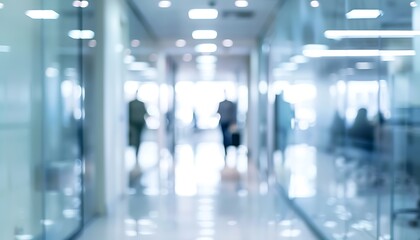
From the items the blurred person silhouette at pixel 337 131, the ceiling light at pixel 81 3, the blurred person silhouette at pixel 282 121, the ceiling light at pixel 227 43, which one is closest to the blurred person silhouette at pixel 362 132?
the blurred person silhouette at pixel 337 131

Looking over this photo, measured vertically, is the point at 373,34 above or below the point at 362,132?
above

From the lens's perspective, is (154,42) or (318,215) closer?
(318,215)

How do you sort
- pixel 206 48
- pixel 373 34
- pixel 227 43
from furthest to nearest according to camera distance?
1. pixel 206 48
2. pixel 227 43
3. pixel 373 34

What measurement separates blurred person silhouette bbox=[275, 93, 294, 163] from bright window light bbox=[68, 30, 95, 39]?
331cm

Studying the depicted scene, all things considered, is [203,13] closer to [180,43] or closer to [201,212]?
[180,43]

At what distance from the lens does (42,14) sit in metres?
4.59

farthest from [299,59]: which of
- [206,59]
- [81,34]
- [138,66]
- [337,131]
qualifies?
[206,59]

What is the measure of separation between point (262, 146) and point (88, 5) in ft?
21.5

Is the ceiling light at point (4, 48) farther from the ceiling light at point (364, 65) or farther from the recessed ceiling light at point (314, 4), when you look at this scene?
the recessed ceiling light at point (314, 4)

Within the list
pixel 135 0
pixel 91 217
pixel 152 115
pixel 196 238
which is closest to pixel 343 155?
pixel 196 238

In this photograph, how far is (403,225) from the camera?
4211mm

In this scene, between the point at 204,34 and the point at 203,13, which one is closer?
the point at 203,13

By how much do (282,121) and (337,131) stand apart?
11.4ft

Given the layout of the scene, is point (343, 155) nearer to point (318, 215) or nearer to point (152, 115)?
point (318, 215)
